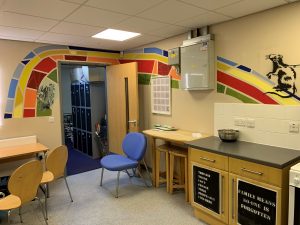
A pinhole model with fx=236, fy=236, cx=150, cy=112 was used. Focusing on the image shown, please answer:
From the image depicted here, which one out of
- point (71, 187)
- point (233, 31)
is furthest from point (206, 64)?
point (71, 187)

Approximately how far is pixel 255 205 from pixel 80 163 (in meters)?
3.57

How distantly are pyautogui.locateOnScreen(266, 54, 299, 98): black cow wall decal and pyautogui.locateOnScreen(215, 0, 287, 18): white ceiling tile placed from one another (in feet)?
1.59

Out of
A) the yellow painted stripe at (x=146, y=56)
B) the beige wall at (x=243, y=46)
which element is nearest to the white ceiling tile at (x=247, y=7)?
the beige wall at (x=243, y=46)

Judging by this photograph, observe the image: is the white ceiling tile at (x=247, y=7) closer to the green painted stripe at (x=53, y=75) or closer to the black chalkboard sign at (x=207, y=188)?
the black chalkboard sign at (x=207, y=188)

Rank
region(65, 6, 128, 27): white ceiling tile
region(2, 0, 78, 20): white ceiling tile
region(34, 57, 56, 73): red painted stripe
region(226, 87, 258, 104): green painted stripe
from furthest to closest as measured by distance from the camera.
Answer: region(34, 57, 56, 73): red painted stripe
region(226, 87, 258, 104): green painted stripe
region(65, 6, 128, 27): white ceiling tile
region(2, 0, 78, 20): white ceiling tile

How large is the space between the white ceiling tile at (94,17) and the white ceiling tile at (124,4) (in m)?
0.12

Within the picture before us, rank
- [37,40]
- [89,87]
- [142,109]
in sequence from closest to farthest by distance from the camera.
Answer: [37,40], [142,109], [89,87]

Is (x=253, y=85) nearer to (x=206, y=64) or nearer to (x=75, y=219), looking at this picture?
(x=206, y=64)

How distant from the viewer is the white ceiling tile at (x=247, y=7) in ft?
7.21

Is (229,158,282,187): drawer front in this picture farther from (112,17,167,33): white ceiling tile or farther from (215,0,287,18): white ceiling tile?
(112,17,167,33): white ceiling tile

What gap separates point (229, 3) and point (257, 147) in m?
1.43

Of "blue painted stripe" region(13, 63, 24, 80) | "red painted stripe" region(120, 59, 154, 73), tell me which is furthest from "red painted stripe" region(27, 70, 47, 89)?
"red painted stripe" region(120, 59, 154, 73)

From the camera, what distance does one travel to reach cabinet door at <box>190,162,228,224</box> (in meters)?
2.32

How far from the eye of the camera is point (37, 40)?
11.4 feet
